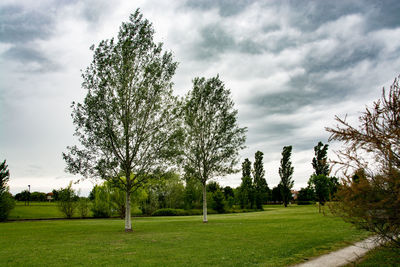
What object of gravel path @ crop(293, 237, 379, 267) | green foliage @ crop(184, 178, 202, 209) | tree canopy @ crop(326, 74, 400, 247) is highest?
tree canopy @ crop(326, 74, 400, 247)

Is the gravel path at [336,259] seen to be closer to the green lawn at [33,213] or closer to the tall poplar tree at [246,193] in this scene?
the green lawn at [33,213]

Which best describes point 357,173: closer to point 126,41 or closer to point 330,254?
point 330,254

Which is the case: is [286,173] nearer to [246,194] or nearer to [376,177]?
[246,194]

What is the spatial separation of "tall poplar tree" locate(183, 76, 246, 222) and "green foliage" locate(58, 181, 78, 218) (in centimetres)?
2737

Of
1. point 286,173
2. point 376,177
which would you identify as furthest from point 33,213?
point 376,177

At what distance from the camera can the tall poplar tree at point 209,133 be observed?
3000 cm

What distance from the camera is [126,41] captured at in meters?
22.9

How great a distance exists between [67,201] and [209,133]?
31170 mm

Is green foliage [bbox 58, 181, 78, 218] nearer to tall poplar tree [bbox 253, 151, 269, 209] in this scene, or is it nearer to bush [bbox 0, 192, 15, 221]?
bush [bbox 0, 192, 15, 221]

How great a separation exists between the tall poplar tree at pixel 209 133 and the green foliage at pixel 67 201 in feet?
89.8

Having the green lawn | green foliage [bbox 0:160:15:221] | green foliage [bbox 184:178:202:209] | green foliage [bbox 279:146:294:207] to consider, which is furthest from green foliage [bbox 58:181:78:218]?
green foliage [bbox 279:146:294:207]

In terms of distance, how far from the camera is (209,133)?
30.4 meters

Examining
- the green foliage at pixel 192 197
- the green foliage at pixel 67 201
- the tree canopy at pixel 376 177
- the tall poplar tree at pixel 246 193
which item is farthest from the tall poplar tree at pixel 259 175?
the tree canopy at pixel 376 177

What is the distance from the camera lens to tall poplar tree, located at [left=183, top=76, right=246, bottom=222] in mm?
30000
